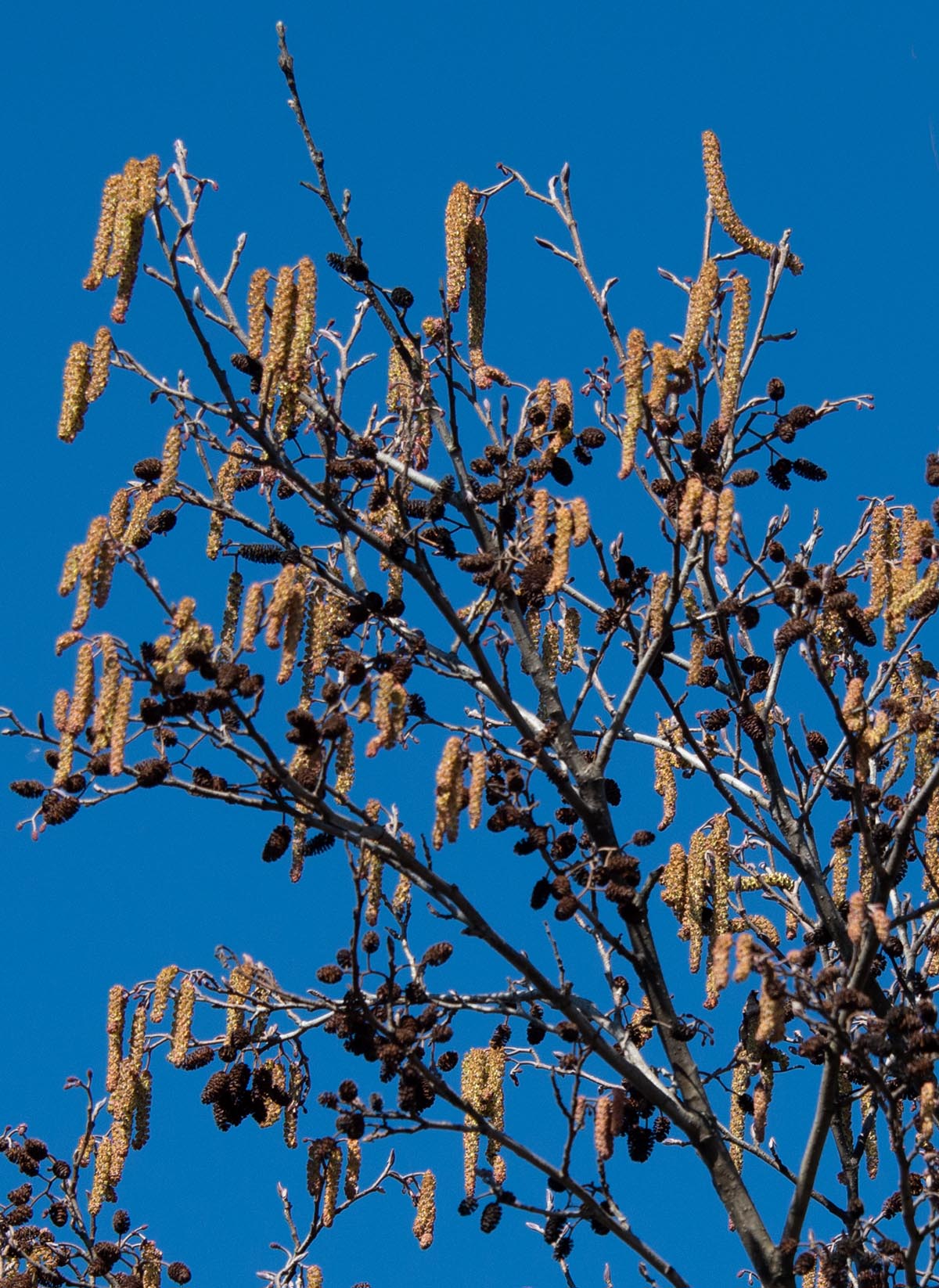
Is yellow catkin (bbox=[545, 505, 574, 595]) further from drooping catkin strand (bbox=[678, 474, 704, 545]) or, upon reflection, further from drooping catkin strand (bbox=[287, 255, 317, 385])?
drooping catkin strand (bbox=[287, 255, 317, 385])

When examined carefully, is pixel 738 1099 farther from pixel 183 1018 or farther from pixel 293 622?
pixel 293 622

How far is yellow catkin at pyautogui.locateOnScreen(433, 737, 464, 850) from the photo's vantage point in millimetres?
6188

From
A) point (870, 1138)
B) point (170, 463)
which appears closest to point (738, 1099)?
point (870, 1138)

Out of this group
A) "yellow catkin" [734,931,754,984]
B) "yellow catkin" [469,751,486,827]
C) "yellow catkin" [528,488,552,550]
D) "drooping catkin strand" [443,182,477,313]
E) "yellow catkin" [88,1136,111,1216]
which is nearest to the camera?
"yellow catkin" [734,931,754,984]

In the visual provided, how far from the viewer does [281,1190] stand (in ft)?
29.8

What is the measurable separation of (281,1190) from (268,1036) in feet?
6.42

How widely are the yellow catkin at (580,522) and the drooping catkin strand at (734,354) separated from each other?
97 centimetres

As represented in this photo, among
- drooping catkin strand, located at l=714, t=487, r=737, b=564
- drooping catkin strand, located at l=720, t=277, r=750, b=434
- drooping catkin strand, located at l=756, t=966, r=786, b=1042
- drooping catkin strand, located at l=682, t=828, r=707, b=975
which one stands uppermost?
drooping catkin strand, located at l=720, t=277, r=750, b=434

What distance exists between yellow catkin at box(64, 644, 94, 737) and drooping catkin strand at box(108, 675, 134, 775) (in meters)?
0.17

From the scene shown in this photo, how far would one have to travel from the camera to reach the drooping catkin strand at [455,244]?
23.4 ft

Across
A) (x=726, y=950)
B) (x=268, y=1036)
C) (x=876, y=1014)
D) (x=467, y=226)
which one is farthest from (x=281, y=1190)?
(x=467, y=226)

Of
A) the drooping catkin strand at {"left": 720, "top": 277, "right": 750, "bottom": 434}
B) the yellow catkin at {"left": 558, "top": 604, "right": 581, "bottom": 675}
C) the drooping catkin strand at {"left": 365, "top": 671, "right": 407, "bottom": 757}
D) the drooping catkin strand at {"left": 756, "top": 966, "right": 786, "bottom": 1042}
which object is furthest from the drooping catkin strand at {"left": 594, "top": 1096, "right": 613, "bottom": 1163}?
the drooping catkin strand at {"left": 720, "top": 277, "right": 750, "bottom": 434}

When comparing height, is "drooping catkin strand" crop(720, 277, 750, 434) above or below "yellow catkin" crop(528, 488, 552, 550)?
above

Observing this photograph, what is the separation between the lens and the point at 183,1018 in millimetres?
7496
